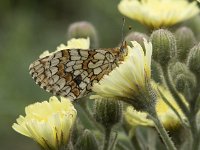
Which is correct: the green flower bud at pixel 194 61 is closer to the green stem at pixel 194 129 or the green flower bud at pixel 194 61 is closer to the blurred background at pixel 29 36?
the green stem at pixel 194 129

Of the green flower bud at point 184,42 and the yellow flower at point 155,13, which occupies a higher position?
the yellow flower at point 155,13

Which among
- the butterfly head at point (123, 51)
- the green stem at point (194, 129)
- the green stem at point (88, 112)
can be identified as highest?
the butterfly head at point (123, 51)

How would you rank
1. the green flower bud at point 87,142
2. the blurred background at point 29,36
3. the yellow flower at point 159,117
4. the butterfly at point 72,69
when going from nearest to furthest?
the butterfly at point 72,69
the green flower bud at point 87,142
the yellow flower at point 159,117
the blurred background at point 29,36

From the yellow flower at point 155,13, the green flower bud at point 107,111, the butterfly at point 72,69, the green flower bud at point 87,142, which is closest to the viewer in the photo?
the butterfly at point 72,69

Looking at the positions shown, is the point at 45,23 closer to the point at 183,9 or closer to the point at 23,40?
the point at 23,40

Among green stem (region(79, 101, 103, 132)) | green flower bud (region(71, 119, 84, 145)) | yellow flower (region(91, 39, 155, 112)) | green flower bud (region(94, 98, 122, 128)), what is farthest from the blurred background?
yellow flower (region(91, 39, 155, 112))

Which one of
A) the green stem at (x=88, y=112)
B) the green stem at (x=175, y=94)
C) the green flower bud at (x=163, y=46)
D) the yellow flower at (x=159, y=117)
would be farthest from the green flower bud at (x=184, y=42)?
the green stem at (x=88, y=112)

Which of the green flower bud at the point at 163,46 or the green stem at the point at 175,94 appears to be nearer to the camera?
the green stem at the point at 175,94
